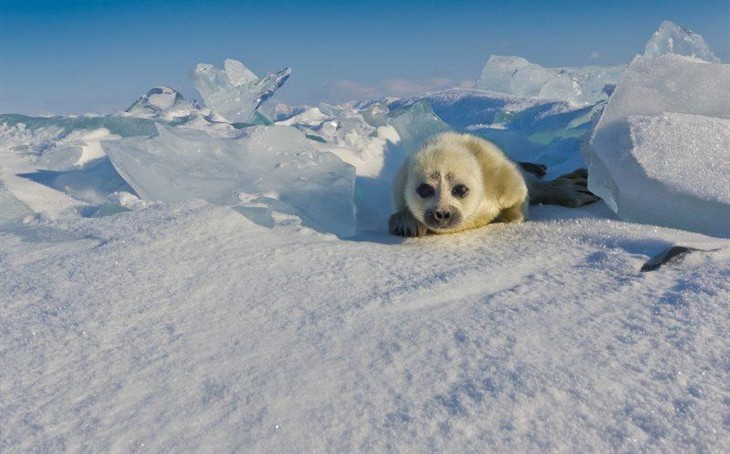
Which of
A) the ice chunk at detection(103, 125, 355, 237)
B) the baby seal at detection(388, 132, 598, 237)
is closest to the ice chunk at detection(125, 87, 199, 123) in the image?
the ice chunk at detection(103, 125, 355, 237)

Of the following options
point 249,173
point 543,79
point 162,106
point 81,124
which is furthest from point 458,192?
point 543,79

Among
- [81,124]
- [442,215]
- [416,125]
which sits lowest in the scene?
[442,215]

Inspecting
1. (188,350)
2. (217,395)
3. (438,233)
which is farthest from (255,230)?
(217,395)

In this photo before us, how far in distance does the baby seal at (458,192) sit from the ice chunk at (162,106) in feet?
13.2

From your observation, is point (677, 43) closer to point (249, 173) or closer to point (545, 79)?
point (545, 79)

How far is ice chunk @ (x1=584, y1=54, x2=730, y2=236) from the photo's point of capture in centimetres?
286

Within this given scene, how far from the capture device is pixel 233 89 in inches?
324

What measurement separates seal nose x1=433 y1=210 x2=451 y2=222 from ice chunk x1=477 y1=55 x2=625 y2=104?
275 inches

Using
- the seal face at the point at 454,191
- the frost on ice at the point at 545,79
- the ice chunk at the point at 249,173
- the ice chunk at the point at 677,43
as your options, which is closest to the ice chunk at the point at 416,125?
the ice chunk at the point at 249,173

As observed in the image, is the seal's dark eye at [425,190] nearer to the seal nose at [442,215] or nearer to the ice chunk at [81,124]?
the seal nose at [442,215]

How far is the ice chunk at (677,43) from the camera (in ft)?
25.0

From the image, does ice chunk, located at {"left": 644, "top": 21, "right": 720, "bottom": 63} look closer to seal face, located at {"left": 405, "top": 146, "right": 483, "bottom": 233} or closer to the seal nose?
seal face, located at {"left": 405, "top": 146, "right": 483, "bottom": 233}

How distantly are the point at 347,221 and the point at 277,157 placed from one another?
79 centimetres

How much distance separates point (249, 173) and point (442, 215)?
4.00 ft
